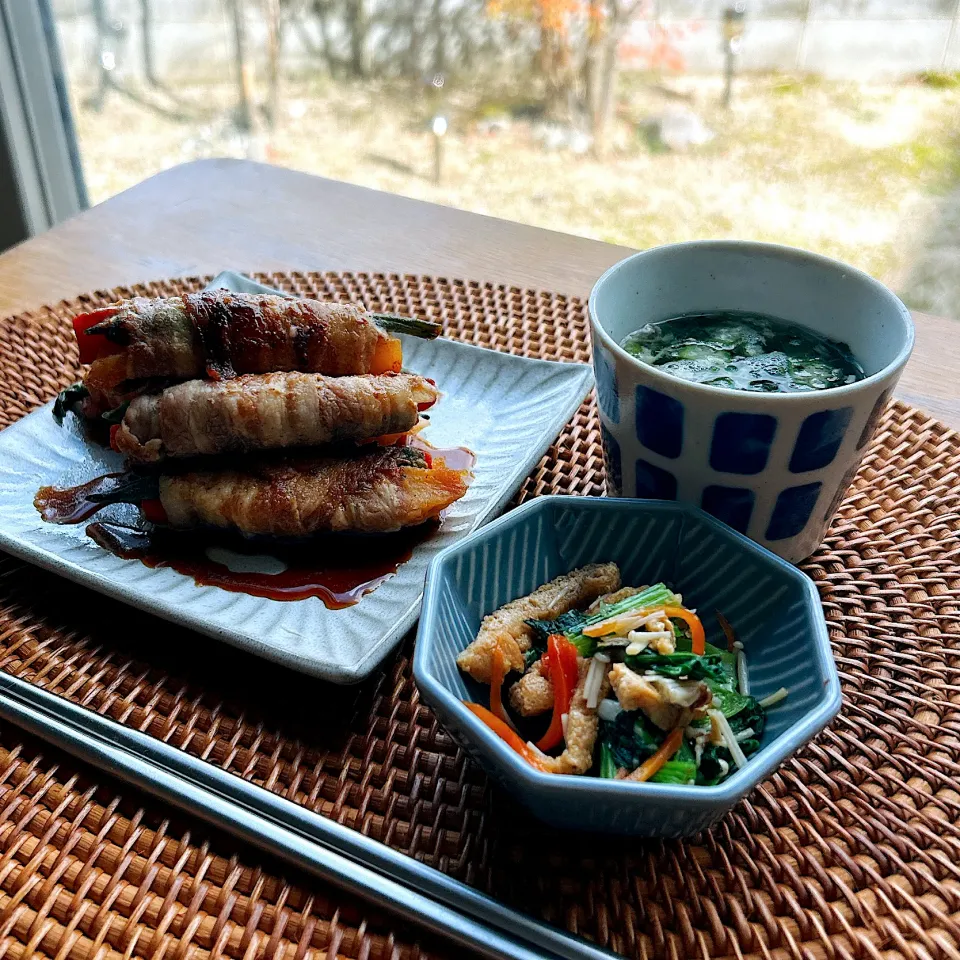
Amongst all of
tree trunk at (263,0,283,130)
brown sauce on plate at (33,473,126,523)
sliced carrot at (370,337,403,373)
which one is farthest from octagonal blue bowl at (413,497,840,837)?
tree trunk at (263,0,283,130)

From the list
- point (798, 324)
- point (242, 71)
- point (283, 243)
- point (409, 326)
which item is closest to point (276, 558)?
point (409, 326)

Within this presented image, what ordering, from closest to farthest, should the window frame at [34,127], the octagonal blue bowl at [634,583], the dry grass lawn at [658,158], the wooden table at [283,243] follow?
1. the octagonal blue bowl at [634,583]
2. the wooden table at [283,243]
3. the window frame at [34,127]
4. the dry grass lawn at [658,158]

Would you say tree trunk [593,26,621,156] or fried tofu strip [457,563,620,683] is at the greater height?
fried tofu strip [457,563,620,683]

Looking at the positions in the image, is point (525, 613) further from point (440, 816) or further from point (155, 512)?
point (155, 512)

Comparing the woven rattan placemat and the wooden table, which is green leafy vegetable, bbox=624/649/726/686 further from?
the wooden table

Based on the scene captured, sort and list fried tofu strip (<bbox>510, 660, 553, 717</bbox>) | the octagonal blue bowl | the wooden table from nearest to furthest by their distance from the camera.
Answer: the octagonal blue bowl
fried tofu strip (<bbox>510, 660, 553, 717</bbox>)
the wooden table

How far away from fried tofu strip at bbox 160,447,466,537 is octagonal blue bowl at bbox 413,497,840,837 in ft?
0.51

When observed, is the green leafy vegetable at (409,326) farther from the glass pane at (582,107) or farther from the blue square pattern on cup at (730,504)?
the glass pane at (582,107)

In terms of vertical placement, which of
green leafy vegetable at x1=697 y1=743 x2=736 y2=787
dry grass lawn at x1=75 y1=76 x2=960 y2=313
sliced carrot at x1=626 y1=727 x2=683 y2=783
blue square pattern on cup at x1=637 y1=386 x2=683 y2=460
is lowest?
dry grass lawn at x1=75 y1=76 x2=960 y2=313

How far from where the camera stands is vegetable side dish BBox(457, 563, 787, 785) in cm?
65

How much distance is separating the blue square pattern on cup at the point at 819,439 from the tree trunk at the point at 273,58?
8.48 feet

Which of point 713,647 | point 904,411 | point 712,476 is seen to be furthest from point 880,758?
point 904,411

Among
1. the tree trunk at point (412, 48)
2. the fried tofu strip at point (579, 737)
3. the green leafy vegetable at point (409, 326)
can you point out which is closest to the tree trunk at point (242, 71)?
the tree trunk at point (412, 48)

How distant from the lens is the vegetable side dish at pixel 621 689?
645 mm
